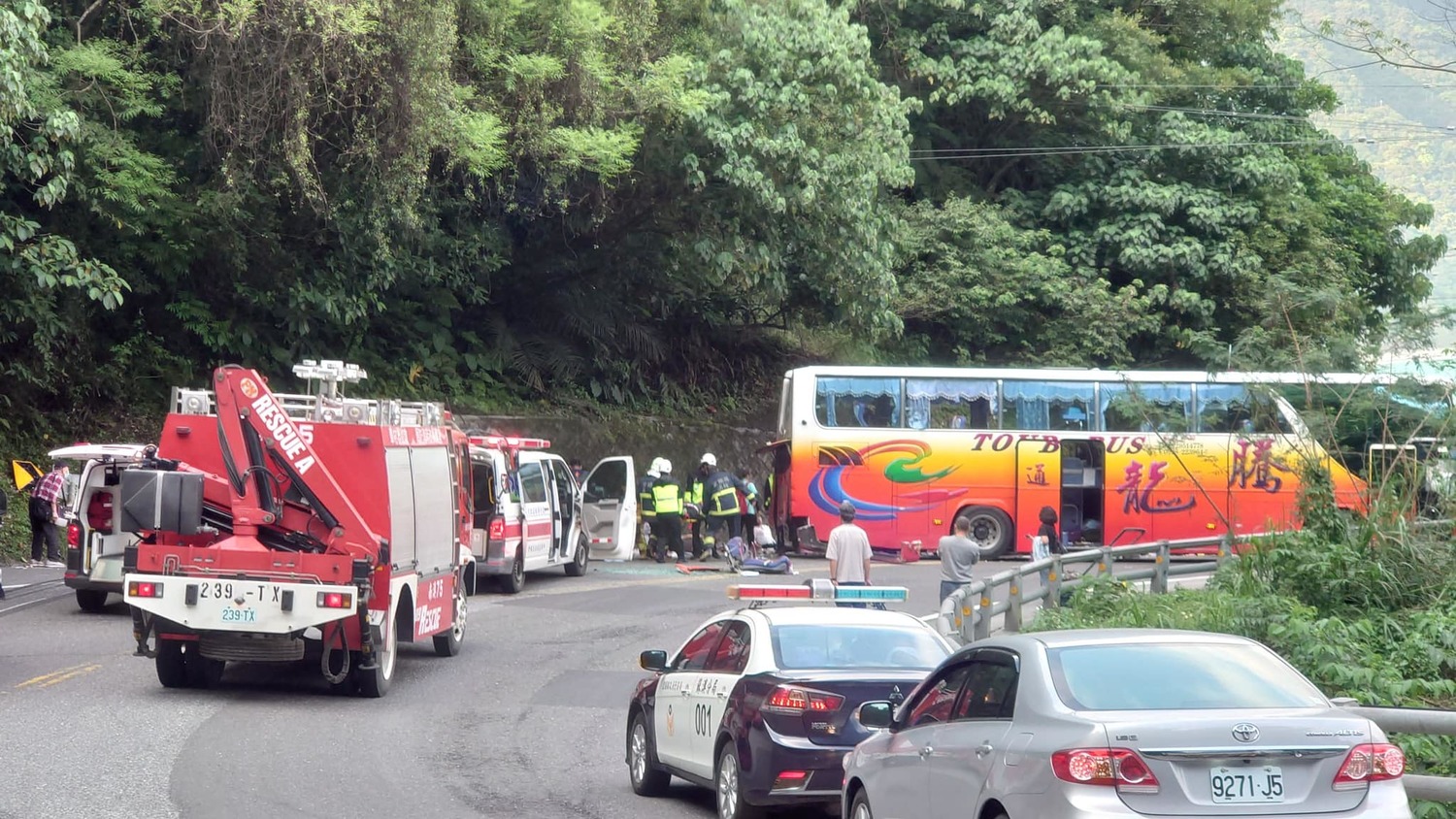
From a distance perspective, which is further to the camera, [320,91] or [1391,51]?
[320,91]

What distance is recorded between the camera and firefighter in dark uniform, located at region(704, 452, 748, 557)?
27.9 meters

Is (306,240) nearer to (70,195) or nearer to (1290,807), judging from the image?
(70,195)

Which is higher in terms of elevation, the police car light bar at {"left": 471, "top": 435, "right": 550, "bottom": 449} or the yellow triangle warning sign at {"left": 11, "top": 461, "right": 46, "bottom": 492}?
the police car light bar at {"left": 471, "top": 435, "right": 550, "bottom": 449}

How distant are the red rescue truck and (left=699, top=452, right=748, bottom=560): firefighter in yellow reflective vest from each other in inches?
538

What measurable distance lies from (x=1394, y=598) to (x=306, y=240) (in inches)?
799

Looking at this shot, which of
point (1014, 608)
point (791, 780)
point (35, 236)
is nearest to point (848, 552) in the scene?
point (1014, 608)

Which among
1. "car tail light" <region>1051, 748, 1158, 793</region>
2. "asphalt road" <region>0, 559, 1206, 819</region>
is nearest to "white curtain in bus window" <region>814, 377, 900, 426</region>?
"asphalt road" <region>0, 559, 1206, 819</region>

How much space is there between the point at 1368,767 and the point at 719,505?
22.0 metres

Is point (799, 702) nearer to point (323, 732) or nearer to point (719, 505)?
point (323, 732)

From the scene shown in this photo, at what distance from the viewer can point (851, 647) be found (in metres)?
9.60

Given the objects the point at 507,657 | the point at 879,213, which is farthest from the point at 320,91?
the point at 879,213

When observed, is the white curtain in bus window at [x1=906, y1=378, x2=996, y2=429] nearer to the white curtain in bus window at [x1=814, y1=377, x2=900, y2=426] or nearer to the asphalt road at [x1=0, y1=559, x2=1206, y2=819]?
the white curtain in bus window at [x1=814, y1=377, x2=900, y2=426]

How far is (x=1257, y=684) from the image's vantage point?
6590 millimetres

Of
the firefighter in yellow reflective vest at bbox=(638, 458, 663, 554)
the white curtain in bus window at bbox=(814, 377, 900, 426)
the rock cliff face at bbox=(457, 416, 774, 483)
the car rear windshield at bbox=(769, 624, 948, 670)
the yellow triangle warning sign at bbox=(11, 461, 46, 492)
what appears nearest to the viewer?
the car rear windshield at bbox=(769, 624, 948, 670)
